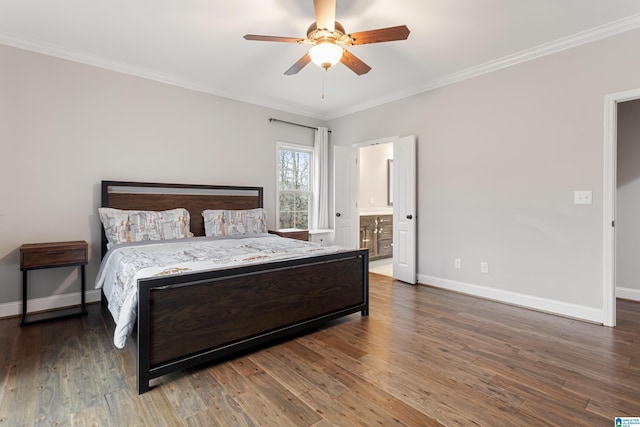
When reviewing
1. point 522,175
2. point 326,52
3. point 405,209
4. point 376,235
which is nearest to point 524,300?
point 522,175

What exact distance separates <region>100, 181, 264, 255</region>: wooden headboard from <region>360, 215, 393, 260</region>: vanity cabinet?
2186mm

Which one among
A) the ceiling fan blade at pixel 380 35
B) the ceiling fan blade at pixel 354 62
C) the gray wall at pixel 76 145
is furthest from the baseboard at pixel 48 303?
the ceiling fan blade at pixel 380 35

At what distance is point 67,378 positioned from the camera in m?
2.03

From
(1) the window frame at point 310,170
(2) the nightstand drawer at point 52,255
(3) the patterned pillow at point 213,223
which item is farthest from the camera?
(1) the window frame at point 310,170

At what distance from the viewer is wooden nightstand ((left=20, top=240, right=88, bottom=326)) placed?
2.89m

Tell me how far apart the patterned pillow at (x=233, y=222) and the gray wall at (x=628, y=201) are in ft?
15.0

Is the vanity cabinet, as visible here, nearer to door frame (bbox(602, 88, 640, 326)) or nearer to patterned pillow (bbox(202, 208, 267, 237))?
patterned pillow (bbox(202, 208, 267, 237))

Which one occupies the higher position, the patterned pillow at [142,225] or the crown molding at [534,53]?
the crown molding at [534,53]

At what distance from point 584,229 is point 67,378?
4.42m

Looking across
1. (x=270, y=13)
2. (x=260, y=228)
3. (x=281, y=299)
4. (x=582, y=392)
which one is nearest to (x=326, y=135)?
(x=260, y=228)

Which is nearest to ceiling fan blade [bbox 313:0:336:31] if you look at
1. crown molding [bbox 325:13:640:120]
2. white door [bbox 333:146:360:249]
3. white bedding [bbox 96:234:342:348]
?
white bedding [bbox 96:234:342:348]

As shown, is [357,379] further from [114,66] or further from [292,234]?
[114,66]

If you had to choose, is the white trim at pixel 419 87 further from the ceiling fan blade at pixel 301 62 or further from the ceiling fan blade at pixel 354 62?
the ceiling fan blade at pixel 301 62

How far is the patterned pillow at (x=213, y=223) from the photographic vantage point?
408 cm
